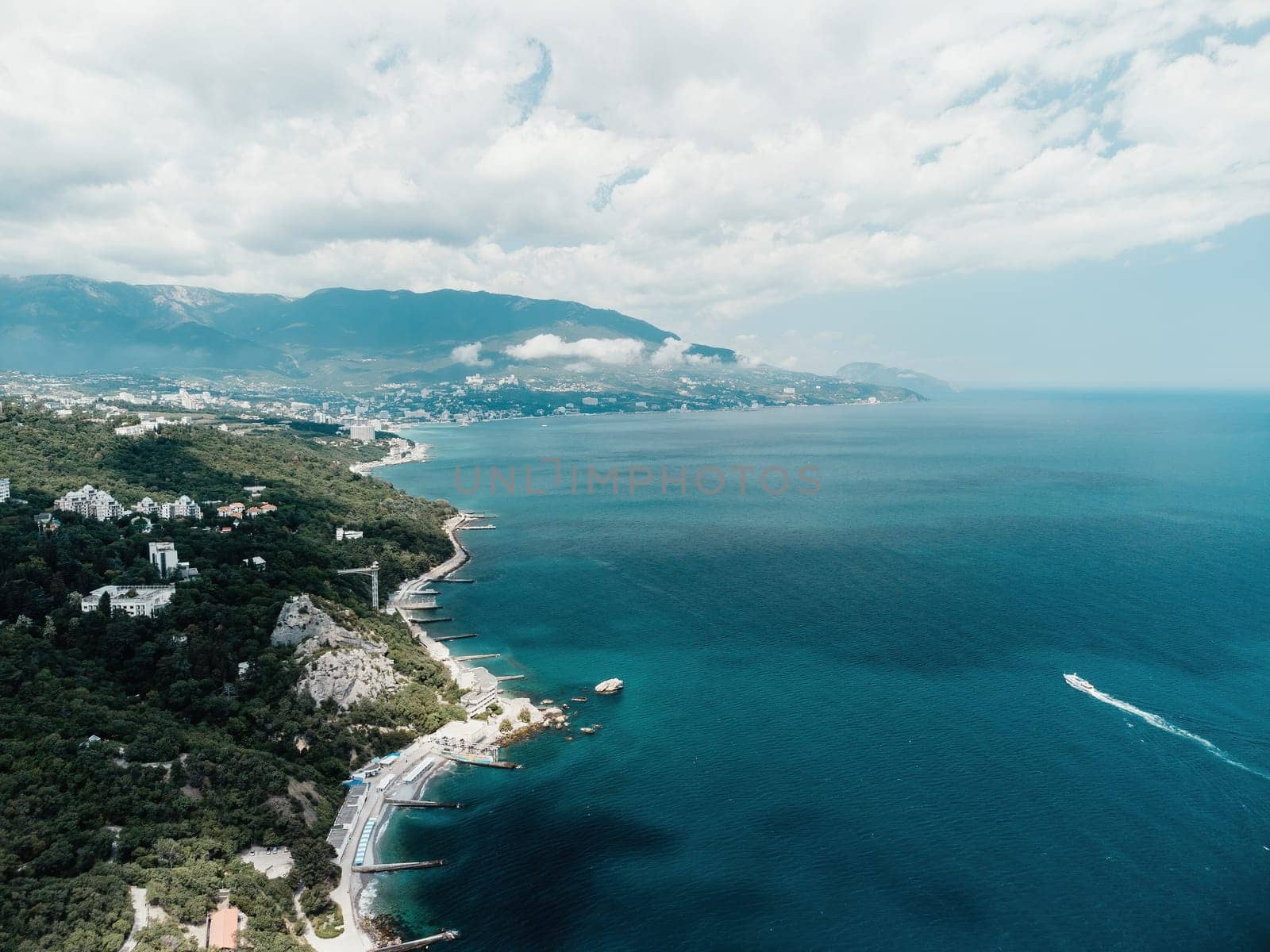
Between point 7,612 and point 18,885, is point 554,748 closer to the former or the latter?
point 18,885

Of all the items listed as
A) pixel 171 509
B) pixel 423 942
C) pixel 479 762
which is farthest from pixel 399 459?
pixel 423 942

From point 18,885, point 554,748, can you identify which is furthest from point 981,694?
point 18,885

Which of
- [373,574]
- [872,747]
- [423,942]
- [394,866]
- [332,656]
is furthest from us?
[373,574]

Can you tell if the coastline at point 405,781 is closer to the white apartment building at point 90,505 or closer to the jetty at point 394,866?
the jetty at point 394,866

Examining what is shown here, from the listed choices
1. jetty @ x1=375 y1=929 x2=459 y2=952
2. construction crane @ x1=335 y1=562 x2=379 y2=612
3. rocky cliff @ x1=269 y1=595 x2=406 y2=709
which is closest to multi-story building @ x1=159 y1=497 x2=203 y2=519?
construction crane @ x1=335 y1=562 x2=379 y2=612

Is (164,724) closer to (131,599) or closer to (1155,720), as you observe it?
(131,599)

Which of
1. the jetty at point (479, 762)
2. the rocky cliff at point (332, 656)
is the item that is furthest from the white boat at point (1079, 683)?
the rocky cliff at point (332, 656)
